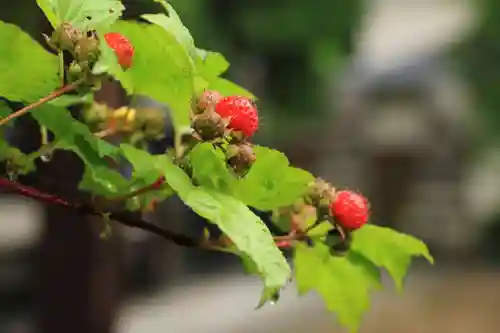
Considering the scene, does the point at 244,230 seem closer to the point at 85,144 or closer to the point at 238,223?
the point at 238,223

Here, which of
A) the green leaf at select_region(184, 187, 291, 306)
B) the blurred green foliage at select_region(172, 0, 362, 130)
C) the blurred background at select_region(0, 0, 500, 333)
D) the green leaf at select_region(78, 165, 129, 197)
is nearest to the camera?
the green leaf at select_region(184, 187, 291, 306)

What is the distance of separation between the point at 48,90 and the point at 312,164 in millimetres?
3726

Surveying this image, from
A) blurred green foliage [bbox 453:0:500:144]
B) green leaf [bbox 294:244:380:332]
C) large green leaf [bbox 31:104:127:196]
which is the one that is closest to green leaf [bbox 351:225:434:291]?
green leaf [bbox 294:244:380:332]

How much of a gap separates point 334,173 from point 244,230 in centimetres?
395

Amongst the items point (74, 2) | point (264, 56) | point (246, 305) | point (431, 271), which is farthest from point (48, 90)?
point (431, 271)

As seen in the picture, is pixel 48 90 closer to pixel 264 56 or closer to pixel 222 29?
pixel 222 29

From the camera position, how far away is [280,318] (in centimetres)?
273

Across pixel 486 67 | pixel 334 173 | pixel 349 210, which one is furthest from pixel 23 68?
pixel 334 173

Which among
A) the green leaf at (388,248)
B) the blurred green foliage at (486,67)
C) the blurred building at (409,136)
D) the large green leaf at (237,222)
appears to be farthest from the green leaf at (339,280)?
the blurred building at (409,136)

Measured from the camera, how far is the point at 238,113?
28 centimetres

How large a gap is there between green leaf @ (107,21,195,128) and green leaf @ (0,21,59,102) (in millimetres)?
34

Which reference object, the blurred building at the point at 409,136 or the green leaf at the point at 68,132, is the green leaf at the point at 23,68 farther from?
the blurred building at the point at 409,136

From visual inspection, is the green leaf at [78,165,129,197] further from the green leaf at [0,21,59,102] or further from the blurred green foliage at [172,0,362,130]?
the blurred green foliage at [172,0,362,130]

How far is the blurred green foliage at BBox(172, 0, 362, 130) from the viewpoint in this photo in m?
2.42
